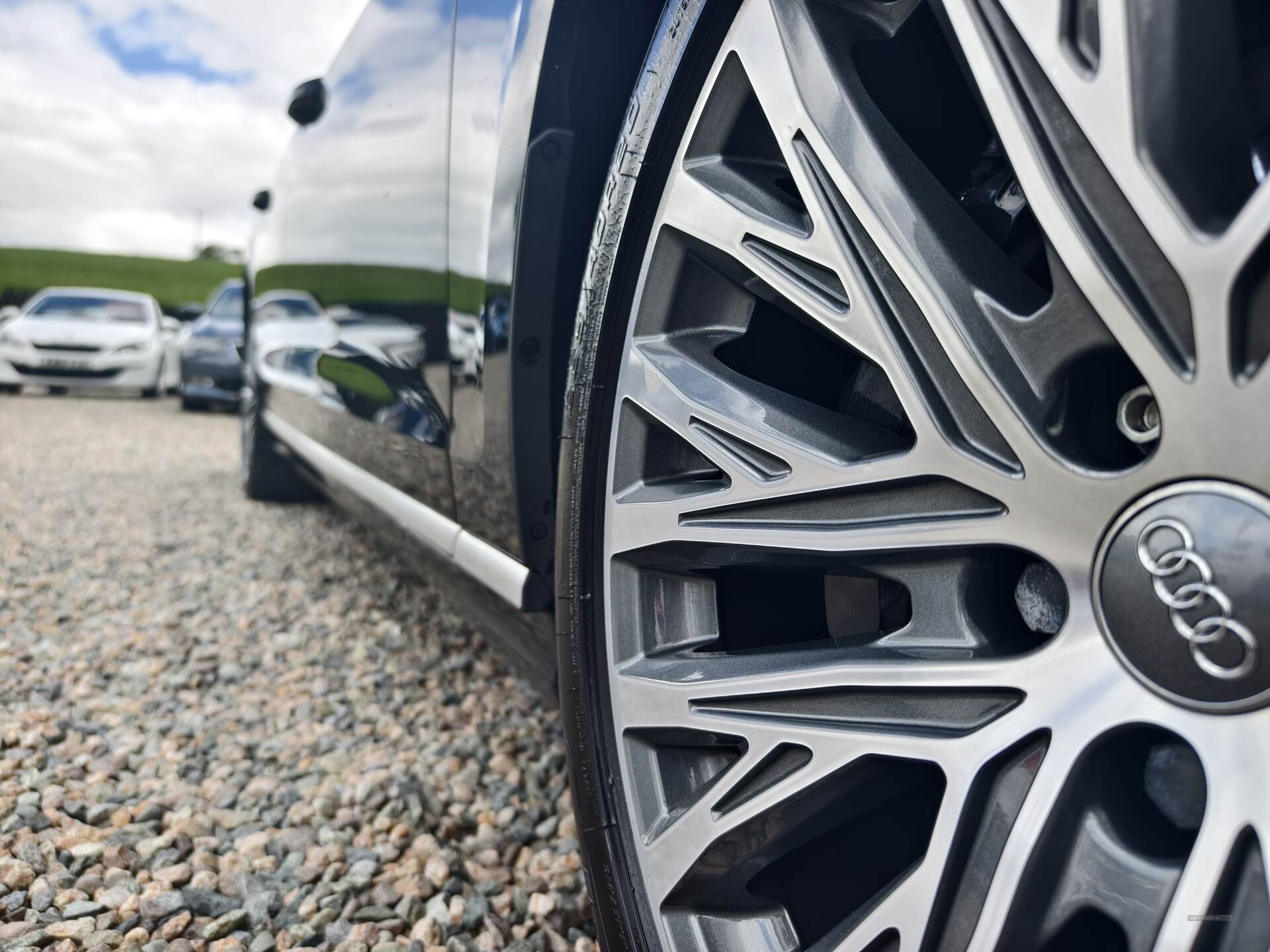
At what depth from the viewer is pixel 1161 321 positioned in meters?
0.60

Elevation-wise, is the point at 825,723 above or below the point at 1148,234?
below

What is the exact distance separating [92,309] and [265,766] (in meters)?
10.0

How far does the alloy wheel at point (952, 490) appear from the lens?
582mm

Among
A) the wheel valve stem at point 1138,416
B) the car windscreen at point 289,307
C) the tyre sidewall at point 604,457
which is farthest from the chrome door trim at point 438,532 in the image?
the wheel valve stem at point 1138,416

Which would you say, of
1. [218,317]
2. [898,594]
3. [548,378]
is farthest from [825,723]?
[218,317]

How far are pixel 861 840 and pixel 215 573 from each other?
255 cm

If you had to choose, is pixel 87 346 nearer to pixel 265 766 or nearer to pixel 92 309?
pixel 92 309

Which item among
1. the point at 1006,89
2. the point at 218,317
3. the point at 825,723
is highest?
the point at 1006,89

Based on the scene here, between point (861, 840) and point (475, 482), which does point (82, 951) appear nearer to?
point (475, 482)

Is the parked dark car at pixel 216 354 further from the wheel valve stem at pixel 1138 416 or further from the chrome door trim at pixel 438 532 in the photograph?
the wheel valve stem at pixel 1138 416

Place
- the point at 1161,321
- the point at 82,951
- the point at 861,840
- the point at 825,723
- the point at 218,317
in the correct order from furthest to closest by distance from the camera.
→ 1. the point at 218,317
2. the point at 82,951
3. the point at 861,840
4. the point at 825,723
5. the point at 1161,321

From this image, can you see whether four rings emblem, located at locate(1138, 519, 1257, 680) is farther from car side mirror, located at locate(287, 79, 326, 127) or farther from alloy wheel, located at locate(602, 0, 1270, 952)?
car side mirror, located at locate(287, 79, 326, 127)

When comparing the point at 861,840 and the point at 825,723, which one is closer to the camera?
the point at 825,723

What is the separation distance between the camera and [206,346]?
852 cm
